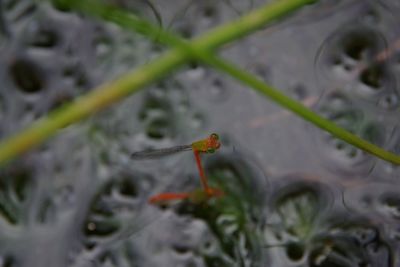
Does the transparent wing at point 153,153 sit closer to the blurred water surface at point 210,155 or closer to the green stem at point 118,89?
the blurred water surface at point 210,155

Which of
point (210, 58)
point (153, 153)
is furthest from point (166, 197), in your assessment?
point (210, 58)

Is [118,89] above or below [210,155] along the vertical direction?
above

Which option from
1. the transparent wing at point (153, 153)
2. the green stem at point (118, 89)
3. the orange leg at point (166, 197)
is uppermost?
the green stem at point (118, 89)

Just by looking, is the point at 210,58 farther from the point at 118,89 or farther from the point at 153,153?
the point at 153,153

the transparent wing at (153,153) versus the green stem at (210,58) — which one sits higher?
the green stem at (210,58)

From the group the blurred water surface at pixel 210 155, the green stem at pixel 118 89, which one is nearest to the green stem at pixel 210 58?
the green stem at pixel 118 89

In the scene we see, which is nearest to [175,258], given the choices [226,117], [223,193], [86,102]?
[223,193]
